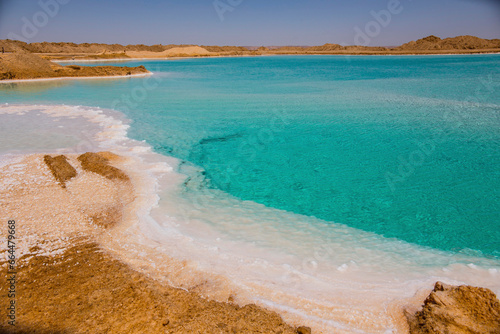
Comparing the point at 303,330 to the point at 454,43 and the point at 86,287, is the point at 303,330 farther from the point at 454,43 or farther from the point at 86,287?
the point at 454,43

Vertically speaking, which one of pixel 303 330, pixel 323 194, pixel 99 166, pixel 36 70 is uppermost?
pixel 303 330

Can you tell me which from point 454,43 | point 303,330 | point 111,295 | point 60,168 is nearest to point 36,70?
point 60,168

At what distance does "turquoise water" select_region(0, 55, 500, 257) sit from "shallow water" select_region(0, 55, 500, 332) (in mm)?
48

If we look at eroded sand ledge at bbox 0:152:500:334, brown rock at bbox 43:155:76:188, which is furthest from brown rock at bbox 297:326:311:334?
brown rock at bbox 43:155:76:188

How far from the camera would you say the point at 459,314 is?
12.1 ft

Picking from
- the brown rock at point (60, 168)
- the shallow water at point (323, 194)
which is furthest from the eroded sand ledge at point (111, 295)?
the brown rock at point (60, 168)

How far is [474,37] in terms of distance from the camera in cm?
14738

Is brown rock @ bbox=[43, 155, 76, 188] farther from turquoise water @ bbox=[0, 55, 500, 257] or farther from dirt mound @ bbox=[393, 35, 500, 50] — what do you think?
dirt mound @ bbox=[393, 35, 500, 50]

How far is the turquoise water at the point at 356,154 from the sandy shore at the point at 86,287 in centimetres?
320

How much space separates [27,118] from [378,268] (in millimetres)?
17642

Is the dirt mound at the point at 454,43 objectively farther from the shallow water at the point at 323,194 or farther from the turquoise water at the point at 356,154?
the shallow water at the point at 323,194

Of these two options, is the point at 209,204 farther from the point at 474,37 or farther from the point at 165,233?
the point at 474,37

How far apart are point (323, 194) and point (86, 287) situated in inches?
234

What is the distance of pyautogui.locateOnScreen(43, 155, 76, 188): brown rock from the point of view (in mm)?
8140
